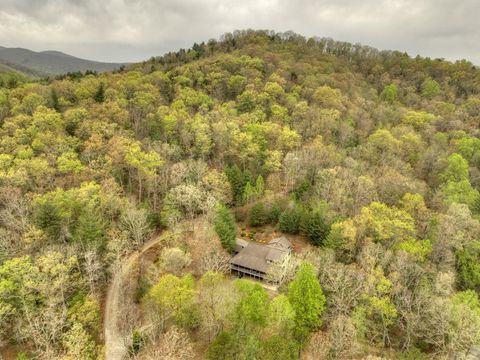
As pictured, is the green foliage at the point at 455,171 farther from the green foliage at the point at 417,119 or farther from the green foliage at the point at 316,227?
the green foliage at the point at 316,227

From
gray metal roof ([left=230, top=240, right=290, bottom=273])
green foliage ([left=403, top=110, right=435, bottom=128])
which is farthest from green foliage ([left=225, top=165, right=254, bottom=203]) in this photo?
green foliage ([left=403, top=110, right=435, bottom=128])

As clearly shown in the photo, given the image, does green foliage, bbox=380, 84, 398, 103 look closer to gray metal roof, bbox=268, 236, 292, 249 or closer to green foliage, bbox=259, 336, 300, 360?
gray metal roof, bbox=268, 236, 292, 249

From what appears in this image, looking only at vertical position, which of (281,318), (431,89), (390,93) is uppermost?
(431,89)

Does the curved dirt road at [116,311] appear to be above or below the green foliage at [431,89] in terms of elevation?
below

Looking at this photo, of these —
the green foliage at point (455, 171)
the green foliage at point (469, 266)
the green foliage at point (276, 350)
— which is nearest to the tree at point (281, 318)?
the green foliage at point (276, 350)

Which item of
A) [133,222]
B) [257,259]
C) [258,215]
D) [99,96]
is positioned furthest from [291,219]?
[99,96]

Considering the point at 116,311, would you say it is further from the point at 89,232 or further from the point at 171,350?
the point at 171,350
